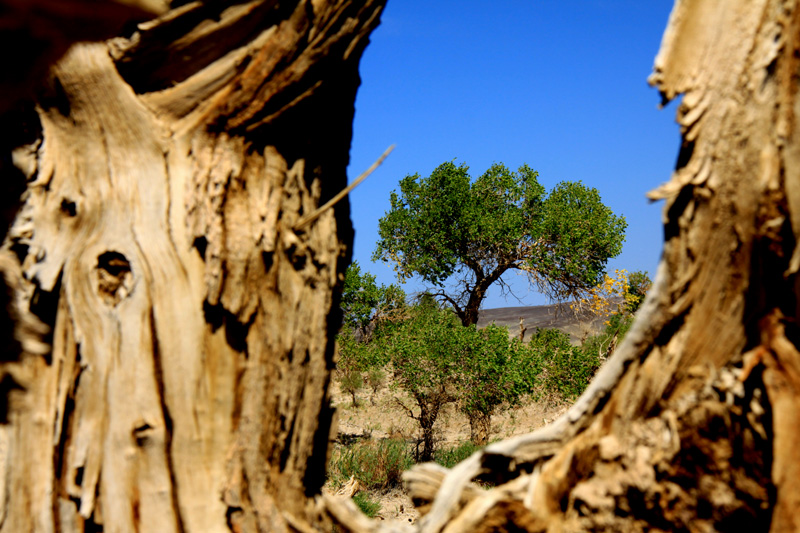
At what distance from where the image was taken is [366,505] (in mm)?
9938

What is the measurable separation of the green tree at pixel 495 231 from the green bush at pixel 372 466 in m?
7.66

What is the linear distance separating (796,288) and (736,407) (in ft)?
1.08

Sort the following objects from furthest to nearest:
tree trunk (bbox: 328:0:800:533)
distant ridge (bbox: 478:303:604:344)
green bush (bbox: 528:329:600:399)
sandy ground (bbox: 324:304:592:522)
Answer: distant ridge (bbox: 478:303:604:344) → sandy ground (bbox: 324:304:592:522) → green bush (bbox: 528:329:600:399) → tree trunk (bbox: 328:0:800:533)

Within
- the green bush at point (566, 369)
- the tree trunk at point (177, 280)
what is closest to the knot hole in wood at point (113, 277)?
the tree trunk at point (177, 280)

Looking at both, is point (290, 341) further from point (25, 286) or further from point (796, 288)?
point (796, 288)

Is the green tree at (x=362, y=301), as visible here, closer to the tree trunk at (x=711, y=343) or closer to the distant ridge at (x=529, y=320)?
the distant ridge at (x=529, y=320)

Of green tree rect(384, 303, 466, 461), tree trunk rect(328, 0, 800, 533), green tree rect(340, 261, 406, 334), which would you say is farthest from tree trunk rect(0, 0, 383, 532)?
green tree rect(340, 261, 406, 334)

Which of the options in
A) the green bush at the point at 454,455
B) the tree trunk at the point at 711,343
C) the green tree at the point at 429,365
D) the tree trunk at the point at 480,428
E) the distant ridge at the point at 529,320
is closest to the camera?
the tree trunk at the point at 711,343

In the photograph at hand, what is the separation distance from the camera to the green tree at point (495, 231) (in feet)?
60.2

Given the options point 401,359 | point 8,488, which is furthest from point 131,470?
point 401,359

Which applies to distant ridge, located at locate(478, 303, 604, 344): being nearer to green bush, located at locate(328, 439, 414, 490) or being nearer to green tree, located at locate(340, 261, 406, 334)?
green tree, located at locate(340, 261, 406, 334)

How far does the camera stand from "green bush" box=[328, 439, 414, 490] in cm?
1162

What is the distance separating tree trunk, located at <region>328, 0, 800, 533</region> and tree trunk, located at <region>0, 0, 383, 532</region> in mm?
658

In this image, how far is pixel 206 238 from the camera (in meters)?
1.90
